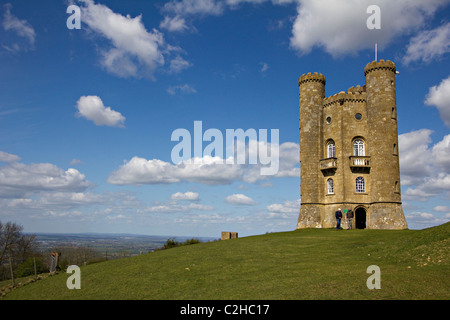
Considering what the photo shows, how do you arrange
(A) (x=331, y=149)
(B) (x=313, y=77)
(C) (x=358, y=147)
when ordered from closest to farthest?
1. (C) (x=358, y=147)
2. (A) (x=331, y=149)
3. (B) (x=313, y=77)

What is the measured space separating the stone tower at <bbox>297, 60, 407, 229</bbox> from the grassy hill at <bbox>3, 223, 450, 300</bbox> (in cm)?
1892

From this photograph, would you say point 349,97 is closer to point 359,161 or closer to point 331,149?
point 331,149

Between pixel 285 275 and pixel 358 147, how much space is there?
105ft

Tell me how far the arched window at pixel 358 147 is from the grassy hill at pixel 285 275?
21062mm

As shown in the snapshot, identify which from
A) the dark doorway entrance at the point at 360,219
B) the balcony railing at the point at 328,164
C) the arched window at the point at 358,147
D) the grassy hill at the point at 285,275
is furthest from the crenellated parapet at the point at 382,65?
the grassy hill at the point at 285,275

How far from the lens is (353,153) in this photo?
4444 cm

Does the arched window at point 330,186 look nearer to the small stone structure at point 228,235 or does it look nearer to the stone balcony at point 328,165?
the stone balcony at point 328,165

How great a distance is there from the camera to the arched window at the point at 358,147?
44.5 meters

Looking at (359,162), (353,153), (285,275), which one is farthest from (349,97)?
(285,275)

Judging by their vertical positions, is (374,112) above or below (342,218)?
above

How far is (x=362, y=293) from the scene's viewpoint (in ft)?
40.5
